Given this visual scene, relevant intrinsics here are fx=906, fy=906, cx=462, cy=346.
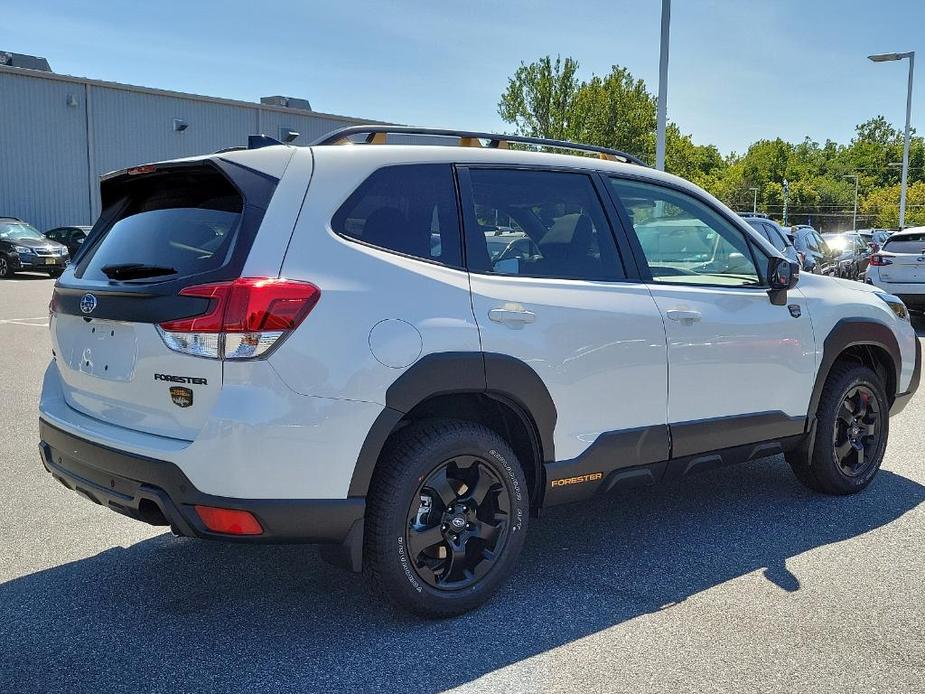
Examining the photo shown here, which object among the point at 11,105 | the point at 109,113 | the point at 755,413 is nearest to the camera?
the point at 755,413

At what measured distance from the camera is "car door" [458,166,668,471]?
3.59 meters

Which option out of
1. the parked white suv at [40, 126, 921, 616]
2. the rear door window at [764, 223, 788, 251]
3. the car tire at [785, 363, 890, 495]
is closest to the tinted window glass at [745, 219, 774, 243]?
the rear door window at [764, 223, 788, 251]

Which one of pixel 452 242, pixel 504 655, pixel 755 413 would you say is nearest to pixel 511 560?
pixel 504 655

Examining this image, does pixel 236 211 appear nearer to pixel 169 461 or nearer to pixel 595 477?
pixel 169 461

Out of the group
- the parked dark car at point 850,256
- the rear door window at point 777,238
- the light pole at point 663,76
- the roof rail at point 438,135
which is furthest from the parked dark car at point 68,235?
the roof rail at point 438,135

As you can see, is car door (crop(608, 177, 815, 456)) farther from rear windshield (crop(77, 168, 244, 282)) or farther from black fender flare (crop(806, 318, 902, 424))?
→ rear windshield (crop(77, 168, 244, 282))

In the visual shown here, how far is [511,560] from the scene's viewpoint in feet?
12.0

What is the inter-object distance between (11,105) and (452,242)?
32.1 meters

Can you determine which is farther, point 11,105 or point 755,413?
point 11,105

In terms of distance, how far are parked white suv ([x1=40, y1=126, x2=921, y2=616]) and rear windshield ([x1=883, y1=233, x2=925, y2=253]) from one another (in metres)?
11.2

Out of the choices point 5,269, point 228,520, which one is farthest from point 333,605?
point 5,269

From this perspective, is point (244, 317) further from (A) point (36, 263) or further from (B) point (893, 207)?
(B) point (893, 207)

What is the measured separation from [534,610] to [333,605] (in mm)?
804

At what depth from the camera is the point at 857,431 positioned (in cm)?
522
